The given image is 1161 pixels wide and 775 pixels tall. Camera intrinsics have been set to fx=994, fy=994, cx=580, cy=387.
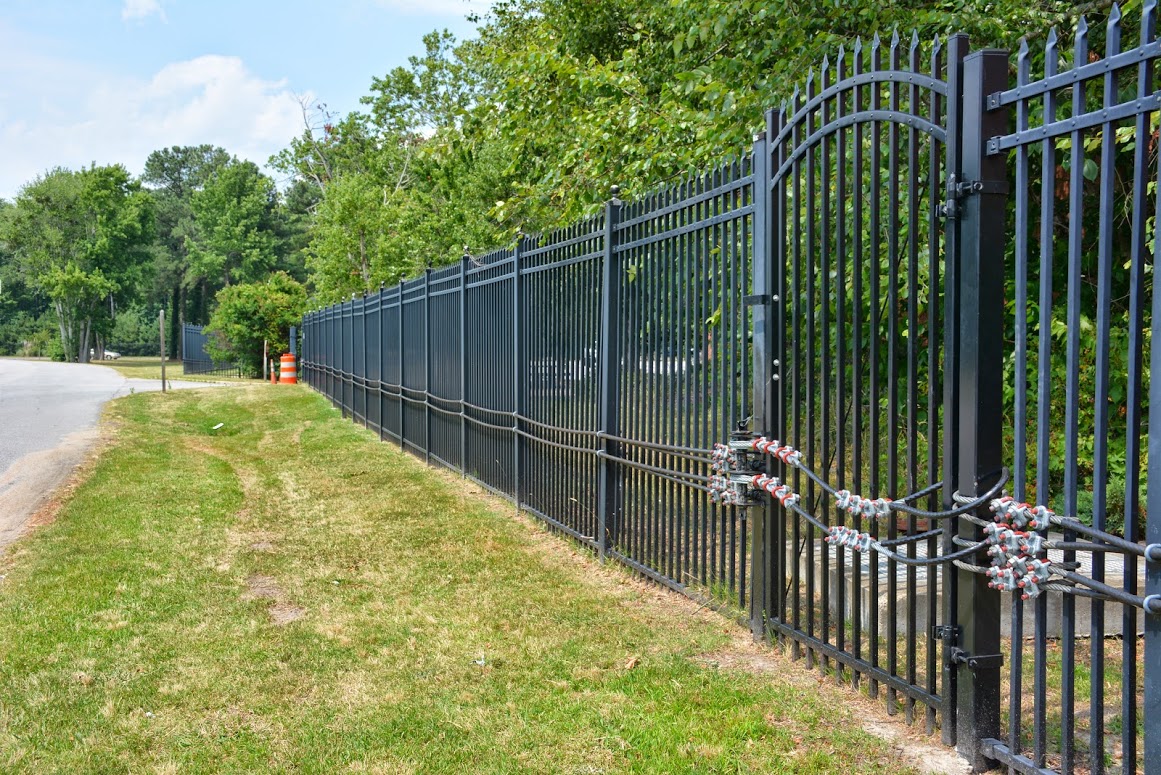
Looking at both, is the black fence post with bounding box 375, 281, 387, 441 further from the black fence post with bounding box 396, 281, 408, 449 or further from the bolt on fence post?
the bolt on fence post

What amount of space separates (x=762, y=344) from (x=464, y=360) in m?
6.67

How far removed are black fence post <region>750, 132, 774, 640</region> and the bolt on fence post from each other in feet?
20.7

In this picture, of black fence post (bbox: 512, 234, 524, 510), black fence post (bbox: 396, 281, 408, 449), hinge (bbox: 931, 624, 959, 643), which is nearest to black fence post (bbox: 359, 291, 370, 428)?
black fence post (bbox: 396, 281, 408, 449)

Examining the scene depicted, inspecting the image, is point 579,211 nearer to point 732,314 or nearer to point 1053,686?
point 732,314

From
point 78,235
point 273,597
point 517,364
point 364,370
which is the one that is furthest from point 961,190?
point 78,235

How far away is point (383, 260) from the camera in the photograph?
103ft

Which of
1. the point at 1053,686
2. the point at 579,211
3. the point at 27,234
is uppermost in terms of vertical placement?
the point at 27,234

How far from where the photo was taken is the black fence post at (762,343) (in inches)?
200

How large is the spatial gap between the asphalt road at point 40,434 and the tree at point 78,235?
3398 cm

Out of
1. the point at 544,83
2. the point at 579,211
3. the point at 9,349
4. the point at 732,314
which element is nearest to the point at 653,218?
the point at 732,314

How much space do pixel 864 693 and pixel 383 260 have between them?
28.4 meters

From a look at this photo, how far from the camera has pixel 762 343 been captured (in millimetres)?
5125

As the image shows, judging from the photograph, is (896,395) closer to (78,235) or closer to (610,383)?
(610,383)

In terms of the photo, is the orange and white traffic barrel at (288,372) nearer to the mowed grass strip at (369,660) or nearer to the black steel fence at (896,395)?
the mowed grass strip at (369,660)
